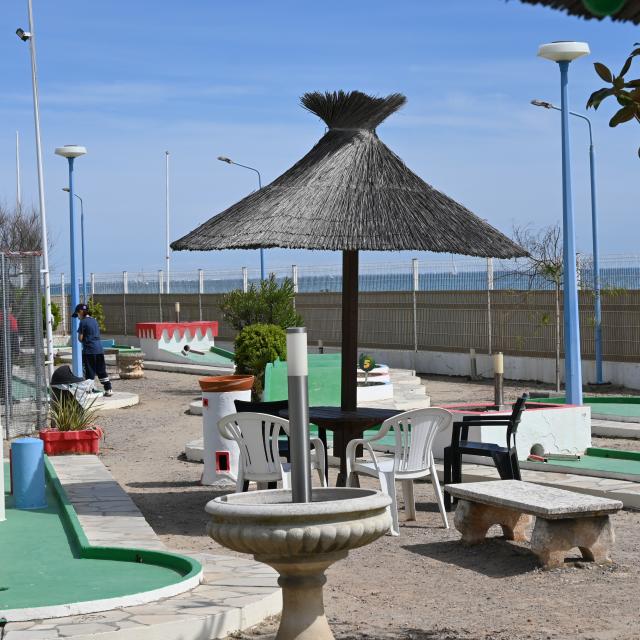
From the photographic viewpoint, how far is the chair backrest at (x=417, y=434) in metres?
9.97

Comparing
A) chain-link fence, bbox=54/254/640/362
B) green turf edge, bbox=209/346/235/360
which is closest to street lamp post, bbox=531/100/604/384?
chain-link fence, bbox=54/254/640/362

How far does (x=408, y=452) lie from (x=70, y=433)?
549cm

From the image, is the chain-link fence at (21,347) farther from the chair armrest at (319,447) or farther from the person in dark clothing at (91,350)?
the chair armrest at (319,447)

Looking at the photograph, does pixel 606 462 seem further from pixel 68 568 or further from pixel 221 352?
pixel 221 352

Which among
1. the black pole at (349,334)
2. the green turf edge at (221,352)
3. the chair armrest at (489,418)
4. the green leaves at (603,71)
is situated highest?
the green leaves at (603,71)

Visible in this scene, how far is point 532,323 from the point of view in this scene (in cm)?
2667

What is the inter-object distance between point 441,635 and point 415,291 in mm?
23769

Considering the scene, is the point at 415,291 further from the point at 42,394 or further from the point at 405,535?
the point at 405,535

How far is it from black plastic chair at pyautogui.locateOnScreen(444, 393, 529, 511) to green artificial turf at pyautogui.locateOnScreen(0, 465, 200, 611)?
347 centimetres

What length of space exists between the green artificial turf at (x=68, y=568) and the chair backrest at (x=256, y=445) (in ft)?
4.84

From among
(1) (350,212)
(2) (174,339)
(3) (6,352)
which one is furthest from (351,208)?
(2) (174,339)

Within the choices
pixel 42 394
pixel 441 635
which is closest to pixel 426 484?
pixel 441 635

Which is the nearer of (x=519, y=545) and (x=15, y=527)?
(x=519, y=545)

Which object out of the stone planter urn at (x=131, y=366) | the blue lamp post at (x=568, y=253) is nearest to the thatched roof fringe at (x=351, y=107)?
the blue lamp post at (x=568, y=253)
